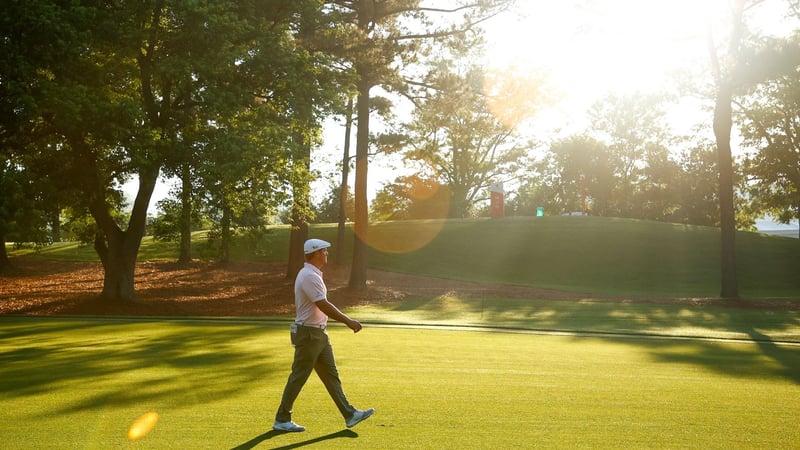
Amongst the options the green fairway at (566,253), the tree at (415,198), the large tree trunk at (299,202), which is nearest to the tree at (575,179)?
the tree at (415,198)

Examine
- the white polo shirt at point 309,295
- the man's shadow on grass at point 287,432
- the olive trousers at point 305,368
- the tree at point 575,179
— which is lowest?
the man's shadow on grass at point 287,432

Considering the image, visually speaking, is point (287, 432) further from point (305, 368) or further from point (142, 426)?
point (142, 426)

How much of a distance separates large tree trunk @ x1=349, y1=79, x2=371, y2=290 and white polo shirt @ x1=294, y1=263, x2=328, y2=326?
83.4ft

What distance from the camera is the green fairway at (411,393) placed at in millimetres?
8125

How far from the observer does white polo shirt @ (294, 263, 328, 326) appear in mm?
8516

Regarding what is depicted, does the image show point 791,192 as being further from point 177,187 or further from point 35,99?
point 35,99

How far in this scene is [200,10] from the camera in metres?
22.8

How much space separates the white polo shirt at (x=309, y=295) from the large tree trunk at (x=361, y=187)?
25.4 meters

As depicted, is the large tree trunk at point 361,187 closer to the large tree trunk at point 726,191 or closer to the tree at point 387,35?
the tree at point 387,35

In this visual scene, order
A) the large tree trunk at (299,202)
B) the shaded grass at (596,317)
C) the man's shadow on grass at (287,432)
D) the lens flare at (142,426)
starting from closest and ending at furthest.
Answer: the man's shadow on grass at (287,432) < the lens flare at (142,426) < the shaded grass at (596,317) < the large tree trunk at (299,202)

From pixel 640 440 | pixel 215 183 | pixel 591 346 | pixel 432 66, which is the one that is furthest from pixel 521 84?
pixel 640 440

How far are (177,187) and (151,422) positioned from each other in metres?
18.8

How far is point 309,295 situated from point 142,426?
2.43 meters

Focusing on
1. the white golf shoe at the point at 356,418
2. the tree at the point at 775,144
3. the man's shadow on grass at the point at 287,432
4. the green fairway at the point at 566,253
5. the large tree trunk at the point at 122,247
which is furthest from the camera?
the tree at the point at 775,144
